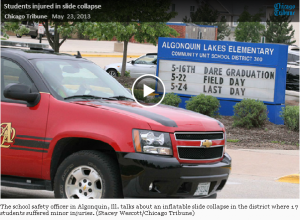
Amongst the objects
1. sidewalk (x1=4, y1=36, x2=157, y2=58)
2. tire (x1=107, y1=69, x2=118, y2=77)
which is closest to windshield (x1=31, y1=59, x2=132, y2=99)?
tire (x1=107, y1=69, x2=118, y2=77)

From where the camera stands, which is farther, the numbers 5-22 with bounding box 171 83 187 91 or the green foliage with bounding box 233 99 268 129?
the numbers 5-22 with bounding box 171 83 187 91

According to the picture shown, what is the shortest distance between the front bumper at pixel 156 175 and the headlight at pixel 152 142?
66 millimetres

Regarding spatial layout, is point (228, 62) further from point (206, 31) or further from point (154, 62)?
point (206, 31)

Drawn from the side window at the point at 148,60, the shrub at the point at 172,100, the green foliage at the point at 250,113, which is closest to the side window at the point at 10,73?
the shrub at the point at 172,100

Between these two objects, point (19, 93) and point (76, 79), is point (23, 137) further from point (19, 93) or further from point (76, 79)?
point (76, 79)

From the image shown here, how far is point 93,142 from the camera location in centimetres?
541

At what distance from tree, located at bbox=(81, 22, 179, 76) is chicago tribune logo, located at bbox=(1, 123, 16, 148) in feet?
37.1

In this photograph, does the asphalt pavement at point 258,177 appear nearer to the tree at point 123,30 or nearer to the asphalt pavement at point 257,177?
the asphalt pavement at point 257,177

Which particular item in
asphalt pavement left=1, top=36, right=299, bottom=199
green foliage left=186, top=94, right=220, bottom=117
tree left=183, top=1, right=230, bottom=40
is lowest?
asphalt pavement left=1, top=36, right=299, bottom=199

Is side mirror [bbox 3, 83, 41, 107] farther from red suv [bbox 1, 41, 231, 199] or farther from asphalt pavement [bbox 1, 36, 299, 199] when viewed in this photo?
asphalt pavement [bbox 1, 36, 299, 199]

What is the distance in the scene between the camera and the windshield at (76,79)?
571cm

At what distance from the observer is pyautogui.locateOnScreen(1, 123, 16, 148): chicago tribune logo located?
5.51 m

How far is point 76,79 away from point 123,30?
13.8 m

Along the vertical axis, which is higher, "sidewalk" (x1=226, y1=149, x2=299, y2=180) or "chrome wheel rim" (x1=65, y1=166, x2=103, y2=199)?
"chrome wheel rim" (x1=65, y1=166, x2=103, y2=199)
